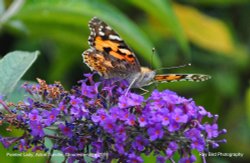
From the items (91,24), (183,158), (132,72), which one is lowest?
(183,158)

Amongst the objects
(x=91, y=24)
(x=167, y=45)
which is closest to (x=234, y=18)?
(x=167, y=45)

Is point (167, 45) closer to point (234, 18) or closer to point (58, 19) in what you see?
point (234, 18)

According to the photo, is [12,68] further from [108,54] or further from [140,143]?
[140,143]

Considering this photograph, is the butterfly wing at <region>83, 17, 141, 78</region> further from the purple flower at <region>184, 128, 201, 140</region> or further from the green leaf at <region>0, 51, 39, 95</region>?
the purple flower at <region>184, 128, 201, 140</region>

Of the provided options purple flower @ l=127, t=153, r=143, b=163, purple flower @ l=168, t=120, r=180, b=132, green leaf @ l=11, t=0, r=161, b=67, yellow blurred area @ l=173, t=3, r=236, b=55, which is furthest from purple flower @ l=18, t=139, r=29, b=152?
yellow blurred area @ l=173, t=3, r=236, b=55

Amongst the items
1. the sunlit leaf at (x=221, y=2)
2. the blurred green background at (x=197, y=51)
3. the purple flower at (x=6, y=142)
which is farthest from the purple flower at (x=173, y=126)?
the sunlit leaf at (x=221, y=2)
